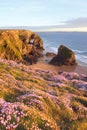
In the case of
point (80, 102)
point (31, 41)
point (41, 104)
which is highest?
point (41, 104)

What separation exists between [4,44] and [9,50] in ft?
7.41

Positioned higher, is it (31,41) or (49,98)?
(49,98)

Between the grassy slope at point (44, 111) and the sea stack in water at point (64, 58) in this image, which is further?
the sea stack in water at point (64, 58)

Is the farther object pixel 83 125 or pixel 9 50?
pixel 9 50

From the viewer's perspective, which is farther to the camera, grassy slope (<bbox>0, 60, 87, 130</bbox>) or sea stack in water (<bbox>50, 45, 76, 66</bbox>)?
sea stack in water (<bbox>50, 45, 76, 66</bbox>)

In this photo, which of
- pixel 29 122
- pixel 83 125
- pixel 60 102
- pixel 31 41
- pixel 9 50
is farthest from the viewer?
pixel 31 41

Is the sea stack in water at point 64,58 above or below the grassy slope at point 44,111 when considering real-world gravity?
below

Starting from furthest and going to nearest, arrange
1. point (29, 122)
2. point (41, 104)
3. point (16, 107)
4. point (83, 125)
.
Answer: point (41, 104) → point (83, 125) → point (16, 107) → point (29, 122)

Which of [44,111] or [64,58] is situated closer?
[44,111]

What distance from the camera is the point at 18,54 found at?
81.4m

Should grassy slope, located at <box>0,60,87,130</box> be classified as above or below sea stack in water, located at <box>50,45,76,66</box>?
above

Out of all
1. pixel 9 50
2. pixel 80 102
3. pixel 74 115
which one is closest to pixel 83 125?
pixel 74 115

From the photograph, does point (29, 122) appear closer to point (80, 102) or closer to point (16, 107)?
point (16, 107)

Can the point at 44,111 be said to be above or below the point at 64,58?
above
